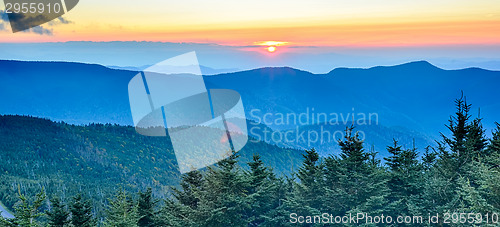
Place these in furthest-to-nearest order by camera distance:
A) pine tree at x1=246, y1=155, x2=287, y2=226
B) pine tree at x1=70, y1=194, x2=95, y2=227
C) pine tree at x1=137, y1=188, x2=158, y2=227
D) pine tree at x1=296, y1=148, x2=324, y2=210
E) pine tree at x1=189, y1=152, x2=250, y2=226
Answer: pine tree at x1=137, y1=188, x2=158, y2=227 < pine tree at x1=296, y1=148, x2=324, y2=210 < pine tree at x1=246, y1=155, x2=287, y2=226 < pine tree at x1=70, y1=194, x2=95, y2=227 < pine tree at x1=189, y1=152, x2=250, y2=226

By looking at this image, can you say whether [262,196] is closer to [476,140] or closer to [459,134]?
[459,134]

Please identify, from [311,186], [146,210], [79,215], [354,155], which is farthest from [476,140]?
[79,215]

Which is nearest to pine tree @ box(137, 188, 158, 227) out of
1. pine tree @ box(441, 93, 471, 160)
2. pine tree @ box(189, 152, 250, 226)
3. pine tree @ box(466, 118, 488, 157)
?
pine tree @ box(189, 152, 250, 226)

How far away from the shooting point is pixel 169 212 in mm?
31688

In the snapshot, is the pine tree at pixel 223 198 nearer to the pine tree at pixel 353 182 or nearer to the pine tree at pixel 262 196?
the pine tree at pixel 262 196

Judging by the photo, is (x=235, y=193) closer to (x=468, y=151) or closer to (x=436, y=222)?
(x=436, y=222)

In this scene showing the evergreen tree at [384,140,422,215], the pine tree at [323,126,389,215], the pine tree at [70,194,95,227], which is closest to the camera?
the pine tree at [323,126,389,215]

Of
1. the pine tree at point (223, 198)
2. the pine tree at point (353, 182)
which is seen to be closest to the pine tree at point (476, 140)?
the pine tree at point (353, 182)

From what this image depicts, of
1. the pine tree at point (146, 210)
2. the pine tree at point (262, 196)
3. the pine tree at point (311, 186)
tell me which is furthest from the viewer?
the pine tree at point (146, 210)

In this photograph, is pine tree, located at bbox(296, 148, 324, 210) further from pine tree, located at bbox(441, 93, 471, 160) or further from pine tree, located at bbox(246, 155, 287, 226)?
pine tree, located at bbox(441, 93, 471, 160)

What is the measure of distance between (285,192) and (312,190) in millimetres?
2428

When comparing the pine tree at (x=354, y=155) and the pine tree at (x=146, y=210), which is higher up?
the pine tree at (x=354, y=155)

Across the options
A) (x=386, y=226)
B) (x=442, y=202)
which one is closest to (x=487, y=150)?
(x=442, y=202)

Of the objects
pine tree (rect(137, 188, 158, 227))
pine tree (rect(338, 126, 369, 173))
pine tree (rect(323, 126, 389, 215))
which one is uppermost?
pine tree (rect(338, 126, 369, 173))
